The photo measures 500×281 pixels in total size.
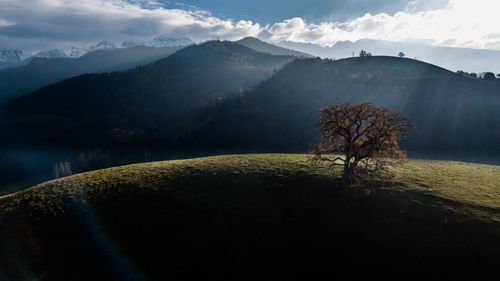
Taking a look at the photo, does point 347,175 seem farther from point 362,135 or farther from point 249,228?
point 249,228

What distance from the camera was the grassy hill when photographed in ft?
95.4

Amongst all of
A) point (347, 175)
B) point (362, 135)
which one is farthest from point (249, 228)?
point (362, 135)

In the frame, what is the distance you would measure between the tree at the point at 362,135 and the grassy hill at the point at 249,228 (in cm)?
383

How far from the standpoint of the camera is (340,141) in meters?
44.6

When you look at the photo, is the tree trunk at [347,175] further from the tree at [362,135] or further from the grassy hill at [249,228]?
the grassy hill at [249,228]

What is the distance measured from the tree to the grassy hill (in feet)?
12.6

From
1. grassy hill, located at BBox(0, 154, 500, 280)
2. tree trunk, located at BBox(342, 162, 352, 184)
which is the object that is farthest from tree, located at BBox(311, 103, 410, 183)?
grassy hill, located at BBox(0, 154, 500, 280)

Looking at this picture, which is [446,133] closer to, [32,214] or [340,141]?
[340,141]

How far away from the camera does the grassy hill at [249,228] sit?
29.1m

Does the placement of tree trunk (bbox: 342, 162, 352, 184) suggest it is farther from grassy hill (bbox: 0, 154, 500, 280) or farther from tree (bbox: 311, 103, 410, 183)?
grassy hill (bbox: 0, 154, 500, 280)

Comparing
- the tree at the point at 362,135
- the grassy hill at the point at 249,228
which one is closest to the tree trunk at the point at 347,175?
the tree at the point at 362,135

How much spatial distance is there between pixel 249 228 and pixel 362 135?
70.1 ft

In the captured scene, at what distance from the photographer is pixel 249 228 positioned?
35.1m

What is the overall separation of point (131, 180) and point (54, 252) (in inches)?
703
